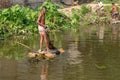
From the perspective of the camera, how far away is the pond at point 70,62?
11.2m

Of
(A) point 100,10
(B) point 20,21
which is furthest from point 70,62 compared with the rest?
(A) point 100,10

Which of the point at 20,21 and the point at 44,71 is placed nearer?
the point at 44,71

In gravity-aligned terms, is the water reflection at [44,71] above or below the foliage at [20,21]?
below

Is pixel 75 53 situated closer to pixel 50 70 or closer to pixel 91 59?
pixel 91 59

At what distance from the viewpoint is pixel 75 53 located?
15.0m

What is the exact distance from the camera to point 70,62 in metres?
13.2

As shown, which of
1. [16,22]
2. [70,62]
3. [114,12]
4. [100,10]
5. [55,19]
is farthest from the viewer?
[100,10]

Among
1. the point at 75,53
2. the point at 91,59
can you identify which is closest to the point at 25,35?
the point at 75,53

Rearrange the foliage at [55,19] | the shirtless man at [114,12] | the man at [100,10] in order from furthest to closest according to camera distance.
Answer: the man at [100,10] → the shirtless man at [114,12] → the foliage at [55,19]

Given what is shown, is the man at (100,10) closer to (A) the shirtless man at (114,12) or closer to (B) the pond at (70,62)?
(A) the shirtless man at (114,12)

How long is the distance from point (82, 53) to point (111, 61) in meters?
2.00

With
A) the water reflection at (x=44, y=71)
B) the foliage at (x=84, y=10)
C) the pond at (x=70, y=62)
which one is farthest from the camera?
the foliage at (x=84, y=10)

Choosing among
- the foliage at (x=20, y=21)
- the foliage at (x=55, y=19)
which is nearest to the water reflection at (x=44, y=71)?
the foliage at (x=20, y=21)

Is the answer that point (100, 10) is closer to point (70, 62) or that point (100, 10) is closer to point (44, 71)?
point (70, 62)
